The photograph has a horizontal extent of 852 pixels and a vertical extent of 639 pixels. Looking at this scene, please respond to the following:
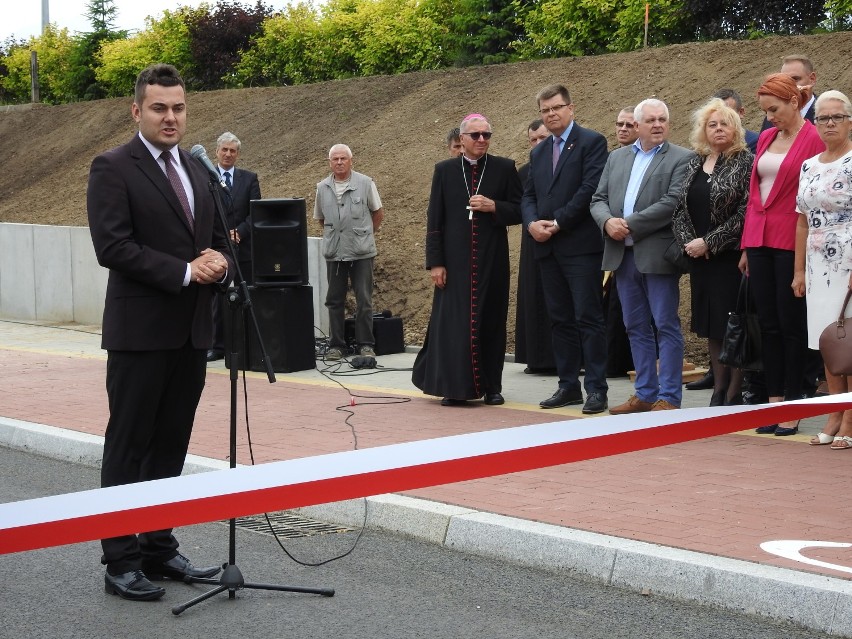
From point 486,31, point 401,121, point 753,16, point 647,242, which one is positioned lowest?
point 647,242

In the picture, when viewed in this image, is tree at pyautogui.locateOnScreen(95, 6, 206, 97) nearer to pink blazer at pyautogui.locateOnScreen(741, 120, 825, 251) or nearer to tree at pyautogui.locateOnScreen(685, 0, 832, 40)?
tree at pyautogui.locateOnScreen(685, 0, 832, 40)

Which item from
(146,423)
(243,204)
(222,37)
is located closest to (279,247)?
(243,204)

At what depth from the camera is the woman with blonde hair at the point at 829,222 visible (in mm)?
7746

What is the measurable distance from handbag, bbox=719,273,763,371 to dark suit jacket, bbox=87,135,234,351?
13.7 ft

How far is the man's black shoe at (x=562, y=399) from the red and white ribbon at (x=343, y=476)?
17.0ft

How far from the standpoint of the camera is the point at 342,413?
32.6 feet

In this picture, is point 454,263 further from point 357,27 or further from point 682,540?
point 357,27

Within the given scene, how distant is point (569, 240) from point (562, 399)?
1234mm

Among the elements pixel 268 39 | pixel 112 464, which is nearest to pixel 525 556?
pixel 112 464

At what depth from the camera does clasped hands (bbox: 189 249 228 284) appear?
214 inches

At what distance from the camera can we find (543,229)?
9.65 metres

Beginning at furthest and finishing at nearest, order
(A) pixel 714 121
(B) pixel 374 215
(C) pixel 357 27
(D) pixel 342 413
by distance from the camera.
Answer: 1. (C) pixel 357 27
2. (B) pixel 374 215
3. (D) pixel 342 413
4. (A) pixel 714 121

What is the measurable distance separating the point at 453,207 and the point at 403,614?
211 inches

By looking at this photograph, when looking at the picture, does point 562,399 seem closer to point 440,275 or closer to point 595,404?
point 595,404
